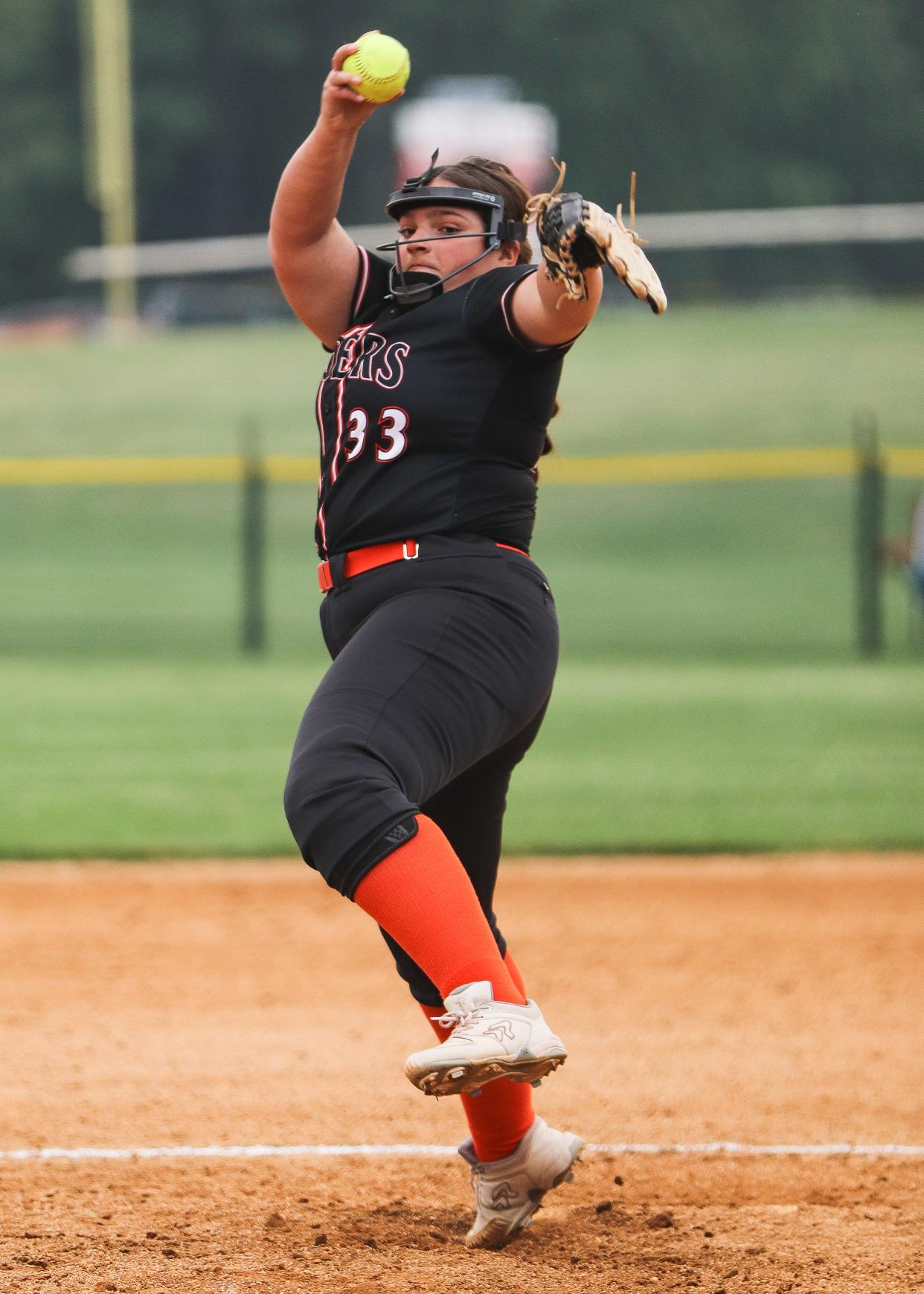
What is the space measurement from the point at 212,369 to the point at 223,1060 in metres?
24.8

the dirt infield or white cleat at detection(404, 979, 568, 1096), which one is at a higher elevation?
white cleat at detection(404, 979, 568, 1096)

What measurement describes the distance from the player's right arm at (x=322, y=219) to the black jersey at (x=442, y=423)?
0.81ft

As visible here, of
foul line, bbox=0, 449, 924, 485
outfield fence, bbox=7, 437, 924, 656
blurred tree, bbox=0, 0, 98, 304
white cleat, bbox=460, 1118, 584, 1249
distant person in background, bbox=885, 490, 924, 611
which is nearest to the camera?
white cleat, bbox=460, 1118, 584, 1249

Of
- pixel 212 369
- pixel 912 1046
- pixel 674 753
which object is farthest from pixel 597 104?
pixel 912 1046

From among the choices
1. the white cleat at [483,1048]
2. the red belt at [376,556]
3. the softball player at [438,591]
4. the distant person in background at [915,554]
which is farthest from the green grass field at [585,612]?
the white cleat at [483,1048]

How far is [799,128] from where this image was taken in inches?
1302

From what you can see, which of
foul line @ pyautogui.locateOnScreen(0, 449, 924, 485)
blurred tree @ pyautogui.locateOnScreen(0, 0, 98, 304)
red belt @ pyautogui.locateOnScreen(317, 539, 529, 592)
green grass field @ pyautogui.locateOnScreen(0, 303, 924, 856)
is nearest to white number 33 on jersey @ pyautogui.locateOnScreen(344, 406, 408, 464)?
red belt @ pyautogui.locateOnScreen(317, 539, 529, 592)

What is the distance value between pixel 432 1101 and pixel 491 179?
6.77ft

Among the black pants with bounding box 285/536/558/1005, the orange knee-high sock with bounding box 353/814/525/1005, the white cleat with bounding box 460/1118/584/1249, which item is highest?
the black pants with bounding box 285/536/558/1005

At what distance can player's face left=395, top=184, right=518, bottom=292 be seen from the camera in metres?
2.82

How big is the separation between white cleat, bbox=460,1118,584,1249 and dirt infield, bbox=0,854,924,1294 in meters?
0.06

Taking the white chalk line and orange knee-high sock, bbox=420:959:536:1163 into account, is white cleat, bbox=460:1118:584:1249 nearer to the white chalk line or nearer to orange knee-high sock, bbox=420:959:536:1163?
orange knee-high sock, bbox=420:959:536:1163

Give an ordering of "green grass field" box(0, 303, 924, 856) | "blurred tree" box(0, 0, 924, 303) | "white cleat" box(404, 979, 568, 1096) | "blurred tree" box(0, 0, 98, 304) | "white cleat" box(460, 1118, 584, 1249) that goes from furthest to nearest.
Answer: "blurred tree" box(0, 0, 98, 304)
"blurred tree" box(0, 0, 924, 303)
"green grass field" box(0, 303, 924, 856)
"white cleat" box(460, 1118, 584, 1249)
"white cleat" box(404, 979, 568, 1096)

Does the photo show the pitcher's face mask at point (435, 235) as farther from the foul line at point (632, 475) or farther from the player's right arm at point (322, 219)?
the foul line at point (632, 475)
